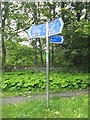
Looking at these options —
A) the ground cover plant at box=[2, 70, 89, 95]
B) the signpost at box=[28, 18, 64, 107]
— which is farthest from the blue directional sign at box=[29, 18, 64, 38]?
the ground cover plant at box=[2, 70, 89, 95]

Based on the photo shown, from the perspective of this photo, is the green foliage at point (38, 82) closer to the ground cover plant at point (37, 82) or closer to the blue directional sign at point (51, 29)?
the ground cover plant at point (37, 82)

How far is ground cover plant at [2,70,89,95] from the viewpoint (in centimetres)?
537

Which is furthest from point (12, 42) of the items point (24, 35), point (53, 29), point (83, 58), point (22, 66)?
point (53, 29)

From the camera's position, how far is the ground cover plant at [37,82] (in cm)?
537

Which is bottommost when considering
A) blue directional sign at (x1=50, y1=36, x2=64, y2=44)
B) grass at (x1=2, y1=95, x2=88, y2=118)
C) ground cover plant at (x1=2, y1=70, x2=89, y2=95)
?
ground cover plant at (x1=2, y1=70, x2=89, y2=95)

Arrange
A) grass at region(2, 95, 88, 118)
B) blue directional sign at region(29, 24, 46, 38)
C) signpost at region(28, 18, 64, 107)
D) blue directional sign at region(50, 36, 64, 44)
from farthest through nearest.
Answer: blue directional sign at region(29, 24, 46, 38) < blue directional sign at region(50, 36, 64, 44) < signpost at region(28, 18, 64, 107) < grass at region(2, 95, 88, 118)

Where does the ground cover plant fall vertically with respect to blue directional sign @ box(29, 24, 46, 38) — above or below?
below

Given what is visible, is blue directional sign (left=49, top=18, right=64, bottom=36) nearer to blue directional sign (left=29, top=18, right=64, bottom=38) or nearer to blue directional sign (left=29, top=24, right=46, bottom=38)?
blue directional sign (left=29, top=18, right=64, bottom=38)

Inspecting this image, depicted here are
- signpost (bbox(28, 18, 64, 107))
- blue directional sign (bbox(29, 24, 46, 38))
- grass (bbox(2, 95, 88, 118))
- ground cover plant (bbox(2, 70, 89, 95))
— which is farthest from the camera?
ground cover plant (bbox(2, 70, 89, 95))

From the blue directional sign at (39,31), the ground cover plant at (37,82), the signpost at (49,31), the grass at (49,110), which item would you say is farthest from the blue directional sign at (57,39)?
the ground cover plant at (37,82)

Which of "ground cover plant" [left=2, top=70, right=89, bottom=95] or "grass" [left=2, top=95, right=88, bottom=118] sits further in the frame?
"ground cover plant" [left=2, top=70, right=89, bottom=95]

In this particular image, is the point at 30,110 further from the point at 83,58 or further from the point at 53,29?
the point at 83,58

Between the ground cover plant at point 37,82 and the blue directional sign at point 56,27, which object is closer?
the blue directional sign at point 56,27

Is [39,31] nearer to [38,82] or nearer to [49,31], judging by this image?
[49,31]
